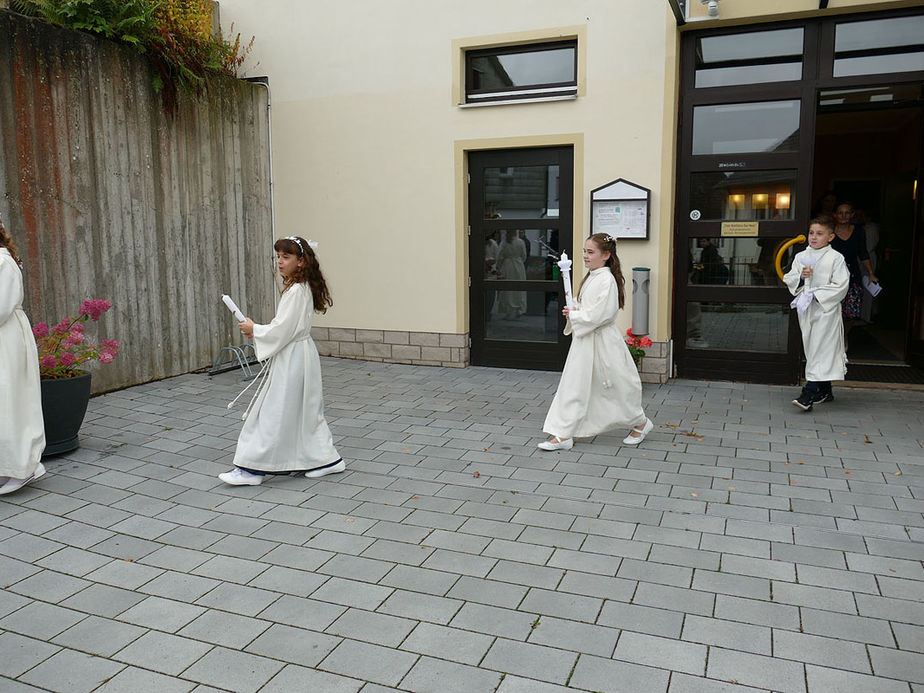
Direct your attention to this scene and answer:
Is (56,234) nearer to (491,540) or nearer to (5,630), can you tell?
(5,630)

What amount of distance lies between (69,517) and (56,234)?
3.57 m

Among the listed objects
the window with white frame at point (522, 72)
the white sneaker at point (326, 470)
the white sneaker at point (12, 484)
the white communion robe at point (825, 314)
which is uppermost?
the window with white frame at point (522, 72)

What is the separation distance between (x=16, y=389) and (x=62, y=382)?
2.32 ft

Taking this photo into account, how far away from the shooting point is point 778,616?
10.7 feet

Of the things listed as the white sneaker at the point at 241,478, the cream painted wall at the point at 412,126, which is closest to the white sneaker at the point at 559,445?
the white sneaker at the point at 241,478

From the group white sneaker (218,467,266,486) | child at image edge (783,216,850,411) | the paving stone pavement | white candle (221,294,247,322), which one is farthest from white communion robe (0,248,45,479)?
child at image edge (783,216,850,411)

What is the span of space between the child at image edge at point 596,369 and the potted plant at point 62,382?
3.40m

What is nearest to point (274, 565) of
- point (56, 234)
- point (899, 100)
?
point (56, 234)

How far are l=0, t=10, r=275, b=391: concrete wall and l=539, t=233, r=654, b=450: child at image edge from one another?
460 cm

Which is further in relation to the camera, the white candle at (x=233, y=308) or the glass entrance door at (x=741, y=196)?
the glass entrance door at (x=741, y=196)

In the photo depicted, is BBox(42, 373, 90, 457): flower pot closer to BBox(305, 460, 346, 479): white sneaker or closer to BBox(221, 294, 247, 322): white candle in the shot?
BBox(221, 294, 247, 322): white candle

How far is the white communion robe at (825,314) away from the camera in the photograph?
6.72 meters

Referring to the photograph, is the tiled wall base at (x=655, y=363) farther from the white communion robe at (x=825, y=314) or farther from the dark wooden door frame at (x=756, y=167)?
the white communion robe at (x=825, y=314)

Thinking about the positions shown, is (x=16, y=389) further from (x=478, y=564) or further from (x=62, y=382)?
(x=478, y=564)
